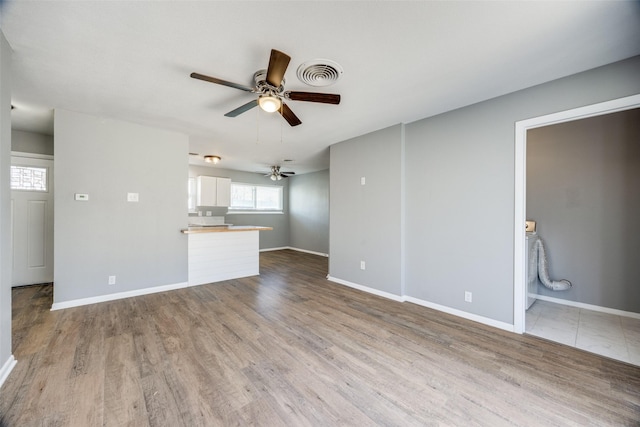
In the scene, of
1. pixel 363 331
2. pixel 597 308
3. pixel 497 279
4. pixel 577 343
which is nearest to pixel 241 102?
pixel 363 331

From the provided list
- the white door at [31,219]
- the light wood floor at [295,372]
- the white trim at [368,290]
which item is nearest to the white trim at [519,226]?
the light wood floor at [295,372]

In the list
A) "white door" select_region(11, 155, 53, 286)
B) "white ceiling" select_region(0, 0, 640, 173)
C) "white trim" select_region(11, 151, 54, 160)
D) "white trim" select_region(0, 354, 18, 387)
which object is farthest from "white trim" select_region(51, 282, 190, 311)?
"white trim" select_region(11, 151, 54, 160)

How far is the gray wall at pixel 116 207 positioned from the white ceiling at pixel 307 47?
51cm

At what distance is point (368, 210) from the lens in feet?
13.0

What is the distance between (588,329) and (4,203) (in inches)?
210

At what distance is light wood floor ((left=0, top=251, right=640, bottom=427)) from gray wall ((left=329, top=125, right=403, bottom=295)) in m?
0.83

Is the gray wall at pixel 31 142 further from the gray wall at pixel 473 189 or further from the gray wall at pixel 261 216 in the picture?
the gray wall at pixel 473 189

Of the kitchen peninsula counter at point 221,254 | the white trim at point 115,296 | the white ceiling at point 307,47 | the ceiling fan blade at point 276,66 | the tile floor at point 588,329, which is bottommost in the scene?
the tile floor at point 588,329

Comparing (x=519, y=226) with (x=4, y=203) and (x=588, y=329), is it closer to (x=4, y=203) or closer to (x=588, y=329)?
(x=588, y=329)

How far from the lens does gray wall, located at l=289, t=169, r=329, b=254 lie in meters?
7.27

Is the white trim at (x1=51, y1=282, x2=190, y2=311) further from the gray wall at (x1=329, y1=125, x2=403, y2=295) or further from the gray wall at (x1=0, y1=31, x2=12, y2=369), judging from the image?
the gray wall at (x1=329, y1=125, x2=403, y2=295)

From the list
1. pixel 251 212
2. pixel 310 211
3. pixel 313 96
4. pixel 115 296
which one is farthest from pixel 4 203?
pixel 310 211

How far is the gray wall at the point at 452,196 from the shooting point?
2.48 meters

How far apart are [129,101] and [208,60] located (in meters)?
1.47
